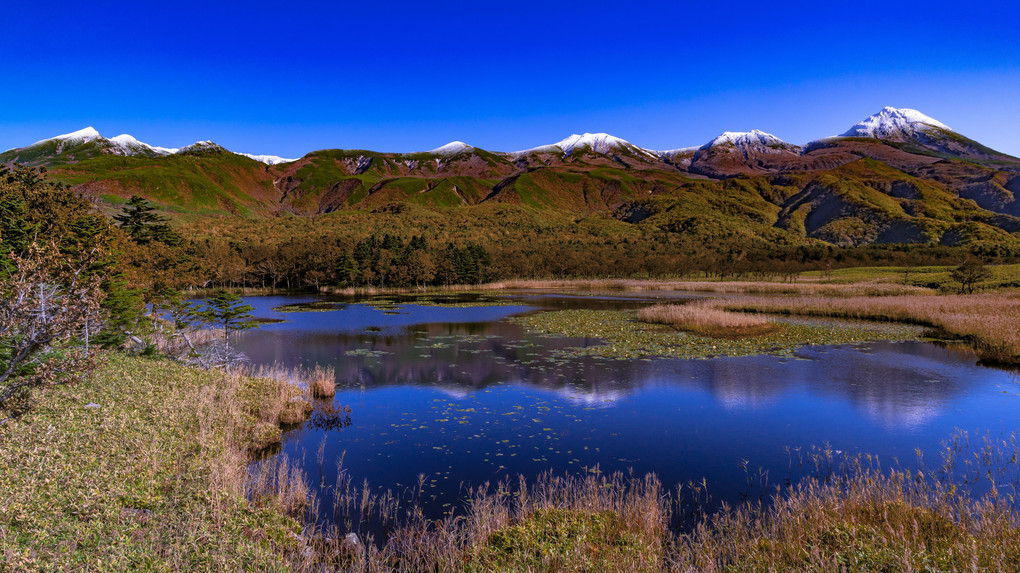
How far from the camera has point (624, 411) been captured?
2269 cm

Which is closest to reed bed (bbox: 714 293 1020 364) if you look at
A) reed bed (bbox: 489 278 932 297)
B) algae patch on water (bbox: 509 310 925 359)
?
algae patch on water (bbox: 509 310 925 359)

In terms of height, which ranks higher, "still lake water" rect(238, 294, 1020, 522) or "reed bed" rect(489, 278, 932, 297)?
"reed bed" rect(489, 278, 932, 297)

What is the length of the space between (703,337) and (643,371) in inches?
598

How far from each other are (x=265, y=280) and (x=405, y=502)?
137 meters

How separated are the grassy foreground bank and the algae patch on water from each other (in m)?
25.6

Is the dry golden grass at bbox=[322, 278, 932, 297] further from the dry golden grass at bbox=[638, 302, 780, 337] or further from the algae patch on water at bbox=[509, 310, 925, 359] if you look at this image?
the dry golden grass at bbox=[638, 302, 780, 337]

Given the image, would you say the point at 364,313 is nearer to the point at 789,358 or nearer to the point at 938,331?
the point at 789,358

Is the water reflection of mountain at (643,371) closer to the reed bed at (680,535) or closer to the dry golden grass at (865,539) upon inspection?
the reed bed at (680,535)

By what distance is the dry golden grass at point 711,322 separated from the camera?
44969 mm

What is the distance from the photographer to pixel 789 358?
34.5 meters

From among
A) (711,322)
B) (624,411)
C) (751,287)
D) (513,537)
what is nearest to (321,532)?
(513,537)

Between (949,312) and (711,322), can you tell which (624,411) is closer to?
(711,322)

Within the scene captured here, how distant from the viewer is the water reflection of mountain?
24875 mm

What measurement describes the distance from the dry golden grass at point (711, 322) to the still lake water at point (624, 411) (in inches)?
289
